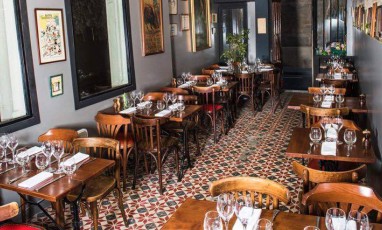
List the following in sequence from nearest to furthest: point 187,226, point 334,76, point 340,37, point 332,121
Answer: point 187,226 → point 332,121 → point 334,76 → point 340,37

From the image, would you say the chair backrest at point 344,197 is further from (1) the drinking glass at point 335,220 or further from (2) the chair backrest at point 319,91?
(2) the chair backrest at point 319,91

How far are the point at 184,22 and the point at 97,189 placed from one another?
6.07 metres

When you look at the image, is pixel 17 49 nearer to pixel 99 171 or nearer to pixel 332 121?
pixel 99 171

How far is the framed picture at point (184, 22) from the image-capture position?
9.30m

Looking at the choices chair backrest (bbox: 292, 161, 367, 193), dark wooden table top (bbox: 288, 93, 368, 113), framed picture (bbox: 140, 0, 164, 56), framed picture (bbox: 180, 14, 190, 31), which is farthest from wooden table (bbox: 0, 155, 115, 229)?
framed picture (bbox: 180, 14, 190, 31)

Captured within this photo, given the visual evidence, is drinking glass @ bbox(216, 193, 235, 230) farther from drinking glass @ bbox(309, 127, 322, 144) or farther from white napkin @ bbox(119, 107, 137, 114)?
white napkin @ bbox(119, 107, 137, 114)

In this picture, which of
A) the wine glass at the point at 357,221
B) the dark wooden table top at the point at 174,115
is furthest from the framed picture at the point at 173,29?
the wine glass at the point at 357,221

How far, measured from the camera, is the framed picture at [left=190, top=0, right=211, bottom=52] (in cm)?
975

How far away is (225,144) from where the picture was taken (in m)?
7.17

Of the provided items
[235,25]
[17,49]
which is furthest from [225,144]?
[235,25]

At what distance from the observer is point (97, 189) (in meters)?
4.03

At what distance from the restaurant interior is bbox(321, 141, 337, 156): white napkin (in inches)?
0.5

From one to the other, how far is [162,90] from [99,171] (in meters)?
3.84

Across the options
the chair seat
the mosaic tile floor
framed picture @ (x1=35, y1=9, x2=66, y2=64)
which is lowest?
the mosaic tile floor
